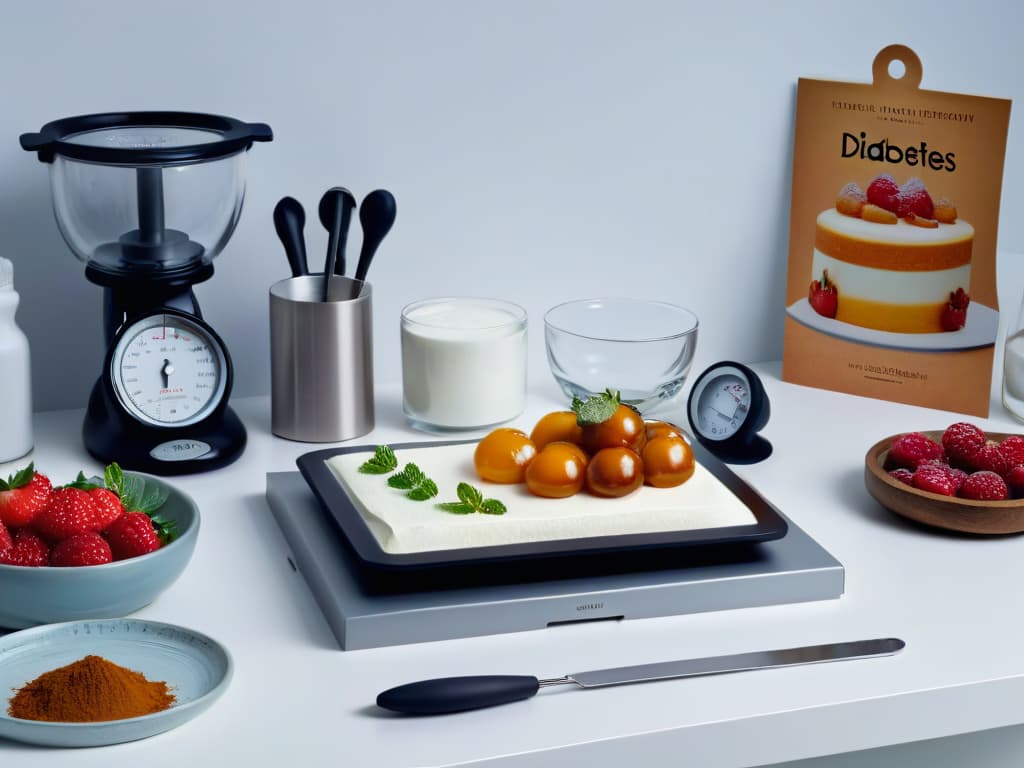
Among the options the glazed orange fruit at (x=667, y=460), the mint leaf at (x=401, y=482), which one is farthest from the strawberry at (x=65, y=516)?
the glazed orange fruit at (x=667, y=460)

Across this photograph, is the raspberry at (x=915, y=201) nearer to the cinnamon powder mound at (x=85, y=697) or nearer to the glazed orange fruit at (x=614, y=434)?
the glazed orange fruit at (x=614, y=434)

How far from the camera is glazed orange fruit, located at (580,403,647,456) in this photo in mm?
Result: 1161

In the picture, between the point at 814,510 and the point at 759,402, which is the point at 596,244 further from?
the point at 814,510

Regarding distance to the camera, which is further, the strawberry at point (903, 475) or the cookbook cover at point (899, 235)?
the cookbook cover at point (899, 235)

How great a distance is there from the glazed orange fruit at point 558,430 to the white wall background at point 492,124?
427mm

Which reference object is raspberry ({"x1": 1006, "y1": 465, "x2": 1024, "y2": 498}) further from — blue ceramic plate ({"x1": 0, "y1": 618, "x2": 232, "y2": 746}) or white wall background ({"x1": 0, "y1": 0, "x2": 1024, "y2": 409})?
blue ceramic plate ({"x1": 0, "y1": 618, "x2": 232, "y2": 746})

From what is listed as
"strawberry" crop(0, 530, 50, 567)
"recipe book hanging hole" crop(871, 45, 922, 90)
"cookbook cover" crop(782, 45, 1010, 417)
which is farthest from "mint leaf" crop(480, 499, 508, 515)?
"recipe book hanging hole" crop(871, 45, 922, 90)

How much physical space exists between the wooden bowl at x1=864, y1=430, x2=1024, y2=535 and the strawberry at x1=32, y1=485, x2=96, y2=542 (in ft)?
2.38

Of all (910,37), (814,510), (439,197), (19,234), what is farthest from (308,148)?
(910,37)

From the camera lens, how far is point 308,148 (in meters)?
1.48

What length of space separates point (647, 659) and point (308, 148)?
78 cm

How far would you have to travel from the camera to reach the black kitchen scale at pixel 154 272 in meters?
1.27

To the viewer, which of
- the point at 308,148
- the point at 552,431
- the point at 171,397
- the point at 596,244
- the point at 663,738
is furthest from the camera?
the point at 596,244

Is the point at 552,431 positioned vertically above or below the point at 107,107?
below
